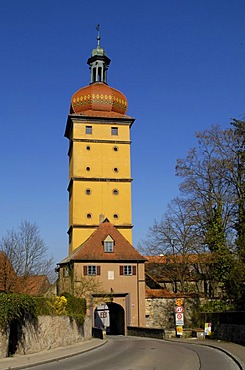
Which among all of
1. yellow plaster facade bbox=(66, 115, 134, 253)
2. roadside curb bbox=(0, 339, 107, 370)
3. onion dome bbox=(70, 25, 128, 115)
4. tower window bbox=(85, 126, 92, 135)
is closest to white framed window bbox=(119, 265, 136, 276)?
yellow plaster facade bbox=(66, 115, 134, 253)

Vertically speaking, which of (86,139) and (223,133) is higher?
(86,139)

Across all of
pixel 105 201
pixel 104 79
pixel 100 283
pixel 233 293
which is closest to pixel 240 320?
pixel 233 293

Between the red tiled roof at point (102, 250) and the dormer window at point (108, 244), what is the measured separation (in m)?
0.27

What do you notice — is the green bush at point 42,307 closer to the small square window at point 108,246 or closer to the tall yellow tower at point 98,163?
the small square window at point 108,246

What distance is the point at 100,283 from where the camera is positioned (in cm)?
4688

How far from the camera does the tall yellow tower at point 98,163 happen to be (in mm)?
56281

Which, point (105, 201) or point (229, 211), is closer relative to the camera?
point (229, 211)

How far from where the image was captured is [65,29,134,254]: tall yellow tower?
56281 mm

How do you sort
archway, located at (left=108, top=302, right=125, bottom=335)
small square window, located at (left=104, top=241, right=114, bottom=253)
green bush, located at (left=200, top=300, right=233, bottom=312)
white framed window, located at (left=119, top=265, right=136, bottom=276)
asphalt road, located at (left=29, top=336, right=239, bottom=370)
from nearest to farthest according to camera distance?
asphalt road, located at (left=29, top=336, right=239, bottom=370), green bush, located at (left=200, top=300, right=233, bottom=312), archway, located at (left=108, top=302, right=125, bottom=335), white framed window, located at (left=119, top=265, right=136, bottom=276), small square window, located at (left=104, top=241, right=114, bottom=253)

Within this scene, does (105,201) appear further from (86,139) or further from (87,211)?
(86,139)

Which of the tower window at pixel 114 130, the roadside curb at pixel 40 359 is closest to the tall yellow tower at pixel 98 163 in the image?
the tower window at pixel 114 130

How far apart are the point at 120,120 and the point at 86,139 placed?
462cm

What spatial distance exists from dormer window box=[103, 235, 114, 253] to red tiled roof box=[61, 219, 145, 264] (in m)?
0.27

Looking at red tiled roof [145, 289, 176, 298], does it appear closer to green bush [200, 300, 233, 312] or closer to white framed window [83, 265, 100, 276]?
green bush [200, 300, 233, 312]
